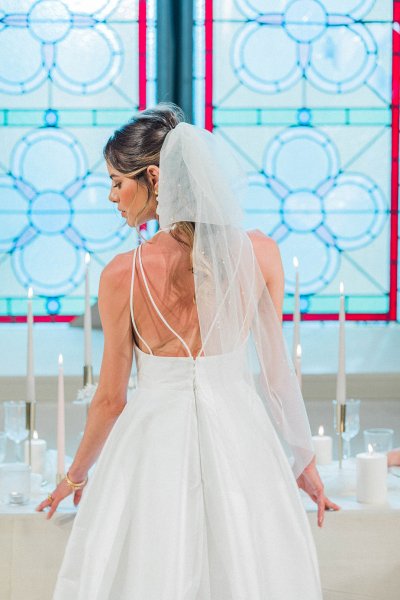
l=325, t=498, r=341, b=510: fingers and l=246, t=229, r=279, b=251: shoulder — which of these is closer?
l=246, t=229, r=279, b=251: shoulder

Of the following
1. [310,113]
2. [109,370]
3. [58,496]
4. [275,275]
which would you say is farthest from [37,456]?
[310,113]

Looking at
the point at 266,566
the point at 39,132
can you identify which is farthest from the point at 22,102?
the point at 266,566

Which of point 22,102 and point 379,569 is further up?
point 22,102

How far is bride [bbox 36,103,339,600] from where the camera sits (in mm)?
2049

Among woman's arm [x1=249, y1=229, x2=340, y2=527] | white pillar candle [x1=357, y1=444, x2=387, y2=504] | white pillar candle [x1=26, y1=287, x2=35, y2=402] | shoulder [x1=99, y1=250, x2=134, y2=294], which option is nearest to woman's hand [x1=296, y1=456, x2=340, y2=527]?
woman's arm [x1=249, y1=229, x2=340, y2=527]

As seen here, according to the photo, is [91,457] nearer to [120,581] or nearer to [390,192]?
[120,581]

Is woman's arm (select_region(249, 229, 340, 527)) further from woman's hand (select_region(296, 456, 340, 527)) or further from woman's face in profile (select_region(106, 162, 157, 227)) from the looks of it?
woman's face in profile (select_region(106, 162, 157, 227))

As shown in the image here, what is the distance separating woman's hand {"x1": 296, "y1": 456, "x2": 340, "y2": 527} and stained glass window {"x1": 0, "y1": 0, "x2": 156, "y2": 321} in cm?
269

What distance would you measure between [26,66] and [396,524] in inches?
125

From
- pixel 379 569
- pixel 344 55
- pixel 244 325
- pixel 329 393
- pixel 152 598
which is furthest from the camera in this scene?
pixel 344 55

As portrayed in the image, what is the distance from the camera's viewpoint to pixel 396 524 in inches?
95.6

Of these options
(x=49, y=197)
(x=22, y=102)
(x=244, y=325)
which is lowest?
(x=244, y=325)

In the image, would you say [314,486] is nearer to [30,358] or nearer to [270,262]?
[270,262]

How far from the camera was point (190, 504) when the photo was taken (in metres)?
2.07
